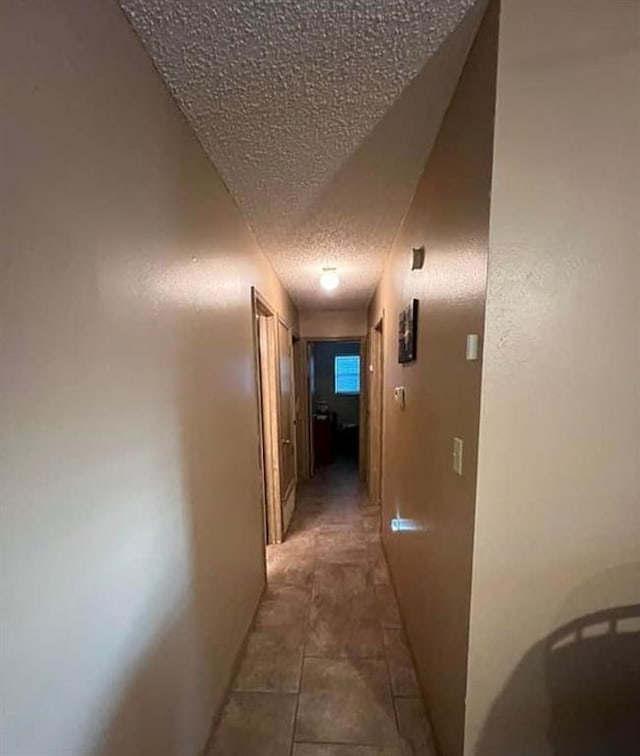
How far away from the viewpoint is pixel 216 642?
170 cm

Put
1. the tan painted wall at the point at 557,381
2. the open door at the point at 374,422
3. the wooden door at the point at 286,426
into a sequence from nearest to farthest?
the tan painted wall at the point at 557,381
the wooden door at the point at 286,426
the open door at the point at 374,422

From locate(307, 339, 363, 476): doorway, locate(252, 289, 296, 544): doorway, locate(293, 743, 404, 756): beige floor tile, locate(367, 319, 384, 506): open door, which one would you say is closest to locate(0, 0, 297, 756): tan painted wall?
locate(293, 743, 404, 756): beige floor tile

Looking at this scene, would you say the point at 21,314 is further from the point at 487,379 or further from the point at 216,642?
the point at 216,642

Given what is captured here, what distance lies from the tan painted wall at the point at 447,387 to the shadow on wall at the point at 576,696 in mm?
149

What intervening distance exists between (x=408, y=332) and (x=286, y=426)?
7.55 ft

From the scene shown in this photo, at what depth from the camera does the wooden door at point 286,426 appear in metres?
3.72

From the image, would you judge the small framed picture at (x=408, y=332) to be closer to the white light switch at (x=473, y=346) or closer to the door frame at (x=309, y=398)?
the white light switch at (x=473, y=346)

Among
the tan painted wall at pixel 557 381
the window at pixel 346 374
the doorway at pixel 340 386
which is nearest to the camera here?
the tan painted wall at pixel 557 381

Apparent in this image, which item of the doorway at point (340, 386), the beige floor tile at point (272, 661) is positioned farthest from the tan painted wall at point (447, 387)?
the doorway at point (340, 386)

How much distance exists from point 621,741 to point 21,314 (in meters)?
1.98

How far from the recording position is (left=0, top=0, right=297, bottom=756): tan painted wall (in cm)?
68

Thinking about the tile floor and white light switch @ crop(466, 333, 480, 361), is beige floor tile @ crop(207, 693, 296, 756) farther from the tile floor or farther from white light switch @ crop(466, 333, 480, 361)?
white light switch @ crop(466, 333, 480, 361)

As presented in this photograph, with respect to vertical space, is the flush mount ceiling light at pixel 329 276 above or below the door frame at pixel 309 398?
above

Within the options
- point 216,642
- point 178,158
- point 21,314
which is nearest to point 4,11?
point 21,314
